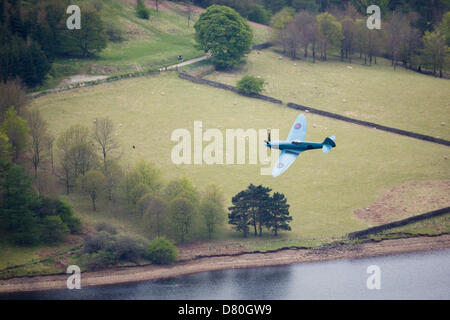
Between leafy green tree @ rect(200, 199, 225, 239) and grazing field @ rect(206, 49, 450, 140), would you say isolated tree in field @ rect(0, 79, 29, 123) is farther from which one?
grazing field @ rect(206, 49, 450, 140)

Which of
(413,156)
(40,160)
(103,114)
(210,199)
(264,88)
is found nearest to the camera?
(210,199)

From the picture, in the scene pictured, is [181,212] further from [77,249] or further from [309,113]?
[309,113]

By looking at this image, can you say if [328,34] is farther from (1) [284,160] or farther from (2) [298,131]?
(1) [284,160]

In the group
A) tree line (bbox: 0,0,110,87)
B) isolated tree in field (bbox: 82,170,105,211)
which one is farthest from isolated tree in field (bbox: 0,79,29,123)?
isolated tree in field (bbox: 82,170,105,211)

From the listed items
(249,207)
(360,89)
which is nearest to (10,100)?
(249,207)

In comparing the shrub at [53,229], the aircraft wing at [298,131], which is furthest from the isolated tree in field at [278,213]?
the shrub at [53,229]
